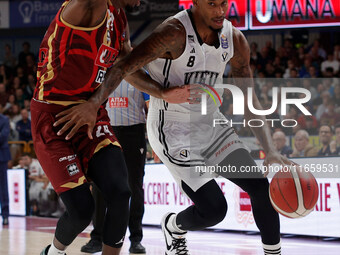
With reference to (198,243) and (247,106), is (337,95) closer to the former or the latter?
(198,243)

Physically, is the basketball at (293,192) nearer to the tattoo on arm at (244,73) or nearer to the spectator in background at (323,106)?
the tattoo on arm at (244,73)

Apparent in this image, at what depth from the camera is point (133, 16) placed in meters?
16.0

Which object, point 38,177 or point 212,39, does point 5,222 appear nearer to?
point 38,177

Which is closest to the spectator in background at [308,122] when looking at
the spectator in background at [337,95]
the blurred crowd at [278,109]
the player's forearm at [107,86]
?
the blurred crowd at [278,109]

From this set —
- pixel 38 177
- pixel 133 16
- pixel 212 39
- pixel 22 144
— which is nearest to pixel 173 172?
pixel 212 39

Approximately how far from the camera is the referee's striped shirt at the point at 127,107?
6.73 meters

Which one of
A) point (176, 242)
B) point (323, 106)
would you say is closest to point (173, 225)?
point (176, 242)

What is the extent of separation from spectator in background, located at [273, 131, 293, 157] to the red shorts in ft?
14.6

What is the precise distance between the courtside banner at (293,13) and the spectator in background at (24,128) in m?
5.25

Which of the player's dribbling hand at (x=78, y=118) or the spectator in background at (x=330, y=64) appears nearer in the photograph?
the player's dribbling hand at (x=78, y=118)

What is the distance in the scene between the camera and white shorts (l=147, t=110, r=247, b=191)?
466 centimetres

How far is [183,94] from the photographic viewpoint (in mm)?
4605

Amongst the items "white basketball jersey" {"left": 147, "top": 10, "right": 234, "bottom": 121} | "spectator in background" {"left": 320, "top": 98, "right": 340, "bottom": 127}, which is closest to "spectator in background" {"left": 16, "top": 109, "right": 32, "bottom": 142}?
"spectator in background" {"left": 320, "top": 98, "right": 340, "bottom": 127}

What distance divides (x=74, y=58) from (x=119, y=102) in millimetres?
2671
